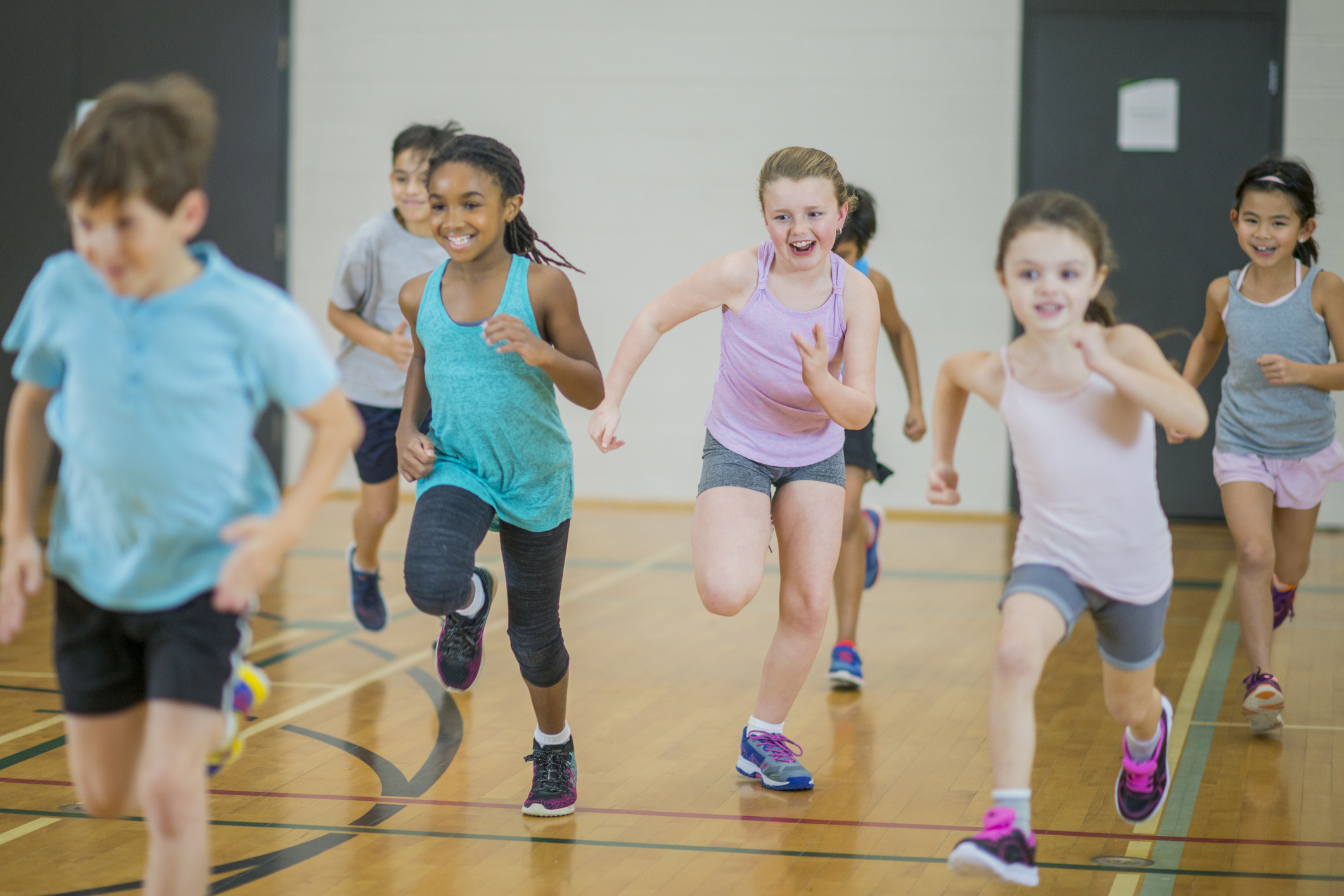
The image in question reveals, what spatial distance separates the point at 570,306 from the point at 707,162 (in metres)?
6.33

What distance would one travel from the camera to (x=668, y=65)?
9.40 metres

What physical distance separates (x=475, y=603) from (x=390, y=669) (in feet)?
5.01

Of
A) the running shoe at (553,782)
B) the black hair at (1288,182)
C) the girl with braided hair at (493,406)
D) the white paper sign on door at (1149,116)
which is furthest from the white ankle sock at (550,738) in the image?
the white paper sign on door at (1149,116)

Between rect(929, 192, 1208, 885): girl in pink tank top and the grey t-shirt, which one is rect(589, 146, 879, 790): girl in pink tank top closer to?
rect(929, 192, 1208, 885): girl in pink tank top

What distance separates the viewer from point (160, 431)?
221cm

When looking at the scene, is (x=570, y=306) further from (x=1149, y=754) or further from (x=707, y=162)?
(x=707, y=162)

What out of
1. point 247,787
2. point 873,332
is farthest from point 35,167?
point 873,332

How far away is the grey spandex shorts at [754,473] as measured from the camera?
361 cm

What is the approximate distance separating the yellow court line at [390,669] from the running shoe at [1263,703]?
266 centimetres

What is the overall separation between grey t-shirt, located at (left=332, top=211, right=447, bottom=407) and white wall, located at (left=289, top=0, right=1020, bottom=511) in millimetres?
4292

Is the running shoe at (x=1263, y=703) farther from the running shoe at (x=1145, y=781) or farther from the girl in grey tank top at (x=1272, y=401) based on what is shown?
the running shoe at (x=1145, y=781)

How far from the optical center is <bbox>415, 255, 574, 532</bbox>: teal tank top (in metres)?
3.28

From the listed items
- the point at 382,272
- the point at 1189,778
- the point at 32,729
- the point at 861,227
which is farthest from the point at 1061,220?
the point at 32,729

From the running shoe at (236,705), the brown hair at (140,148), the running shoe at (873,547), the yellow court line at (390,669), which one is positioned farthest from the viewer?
the running shoe at (873,547)
